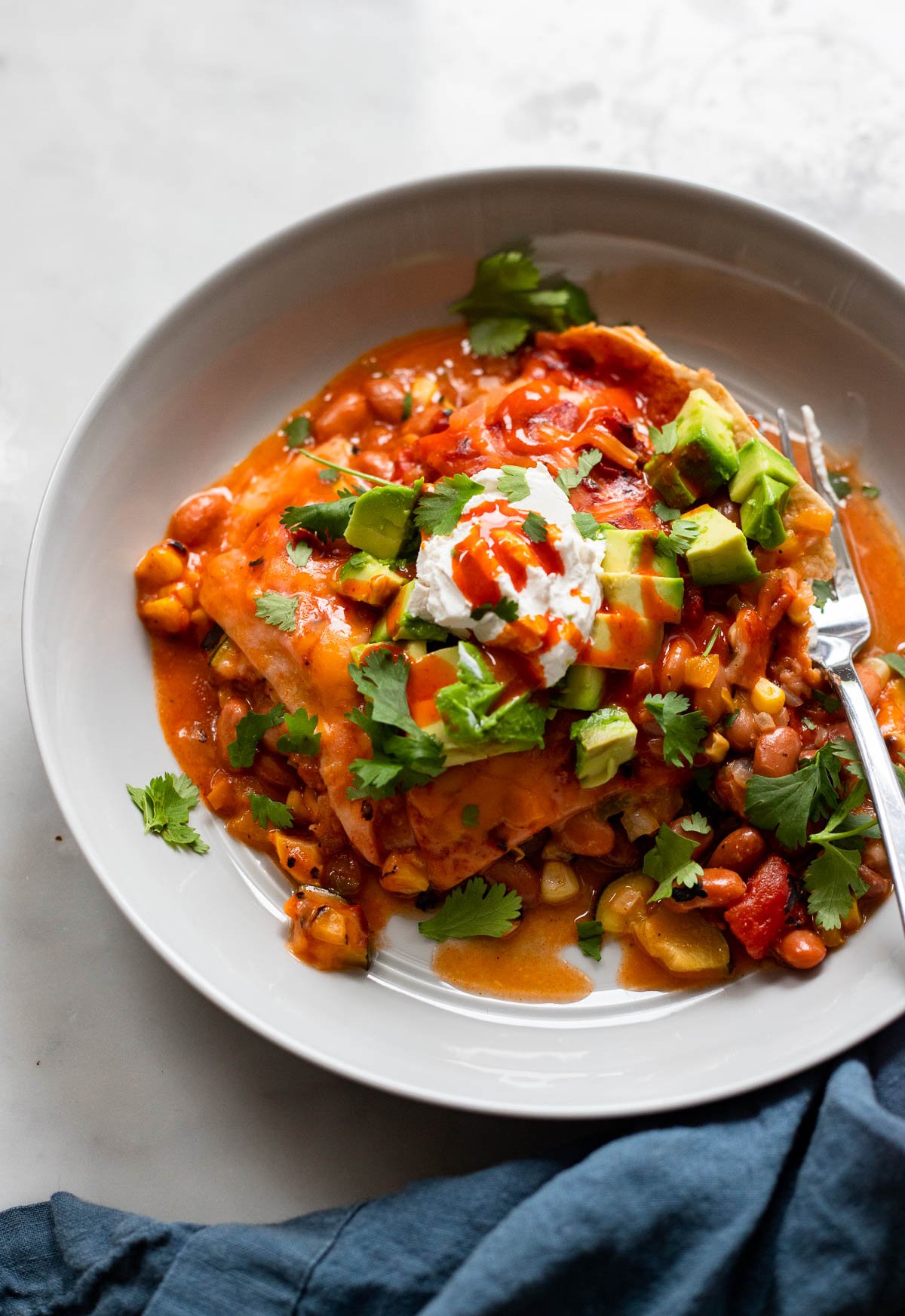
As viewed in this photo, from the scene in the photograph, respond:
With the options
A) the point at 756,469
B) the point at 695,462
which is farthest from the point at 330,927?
the point at 756,469

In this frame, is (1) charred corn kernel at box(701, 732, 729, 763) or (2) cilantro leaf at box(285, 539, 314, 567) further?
(2) cilantro leaf at box(285, 539, 314, 567)

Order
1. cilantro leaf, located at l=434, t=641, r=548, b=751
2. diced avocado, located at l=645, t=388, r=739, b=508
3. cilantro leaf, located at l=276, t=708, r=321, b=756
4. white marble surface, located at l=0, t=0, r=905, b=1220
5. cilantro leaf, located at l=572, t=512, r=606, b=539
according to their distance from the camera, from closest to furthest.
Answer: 1. cilantro leaf, located at l=434, t=641, r=548, b=751
2. cilantro leaf, located at l=572, t=512, r=606, b=539
3. cilantro leaf, located at l=276, t=708, r=321, b=756
4. diced avocado, located at l=645, t=388, r=739, b=508
5. white marble surface, located at l=0, t=0, r=905, b=1220

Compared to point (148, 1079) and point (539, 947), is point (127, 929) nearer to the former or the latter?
point (148, 1079)

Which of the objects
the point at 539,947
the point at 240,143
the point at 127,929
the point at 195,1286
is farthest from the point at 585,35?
the point at 195,1286

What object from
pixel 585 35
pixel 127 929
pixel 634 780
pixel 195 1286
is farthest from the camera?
pixel 585 35

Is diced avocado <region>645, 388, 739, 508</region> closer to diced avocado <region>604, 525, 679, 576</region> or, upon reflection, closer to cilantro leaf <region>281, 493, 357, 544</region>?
diced avocado <region>604, 525, 679, 576</region>

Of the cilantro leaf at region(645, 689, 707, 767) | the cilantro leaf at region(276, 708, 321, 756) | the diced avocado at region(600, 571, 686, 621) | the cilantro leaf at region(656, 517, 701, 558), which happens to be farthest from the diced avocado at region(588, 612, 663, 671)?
the cilantro leaf at region(276, 708, 321, 756)
